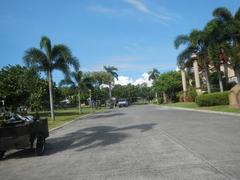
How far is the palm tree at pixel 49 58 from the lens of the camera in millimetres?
33688

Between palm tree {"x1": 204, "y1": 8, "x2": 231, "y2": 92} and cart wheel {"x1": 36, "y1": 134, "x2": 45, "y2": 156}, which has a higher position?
palm tree {"x1": 204, "y1": 8, "x2": 231, "y2": 92}

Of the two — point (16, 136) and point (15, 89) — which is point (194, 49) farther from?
point (16, 136)

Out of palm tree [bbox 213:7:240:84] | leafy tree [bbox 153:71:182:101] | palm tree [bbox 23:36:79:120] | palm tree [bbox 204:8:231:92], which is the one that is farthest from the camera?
leafy tree [bbox 153:71:182:101]

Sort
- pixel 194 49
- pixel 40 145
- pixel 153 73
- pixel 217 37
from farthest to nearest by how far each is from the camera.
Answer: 1. pixel 153 73
2. pixel 194 49
3. pixel 217 37
4. pixel 40 145

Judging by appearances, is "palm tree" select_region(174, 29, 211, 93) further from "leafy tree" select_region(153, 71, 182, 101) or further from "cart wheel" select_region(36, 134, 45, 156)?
"cart wheel" select_region(36, 134, 45, 156)

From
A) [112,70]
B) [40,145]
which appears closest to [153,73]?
[112,70]

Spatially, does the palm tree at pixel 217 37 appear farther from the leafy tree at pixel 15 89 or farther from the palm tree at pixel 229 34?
the leafy tree at pixel 15 89

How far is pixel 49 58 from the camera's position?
3450cm

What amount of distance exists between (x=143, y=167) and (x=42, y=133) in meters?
5.19

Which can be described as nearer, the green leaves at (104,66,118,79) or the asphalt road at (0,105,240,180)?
the asphalt road at (0,105,240,180)

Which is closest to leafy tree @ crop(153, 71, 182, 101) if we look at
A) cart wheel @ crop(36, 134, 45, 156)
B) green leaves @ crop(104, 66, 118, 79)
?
green leaves @ crop(104, 66, 118, 79)

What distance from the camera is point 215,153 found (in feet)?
29.8

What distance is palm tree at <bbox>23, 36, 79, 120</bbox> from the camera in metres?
33.7

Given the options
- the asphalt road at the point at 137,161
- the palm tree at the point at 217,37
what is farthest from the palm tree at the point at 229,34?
the asphalt road at the point at 137,161
